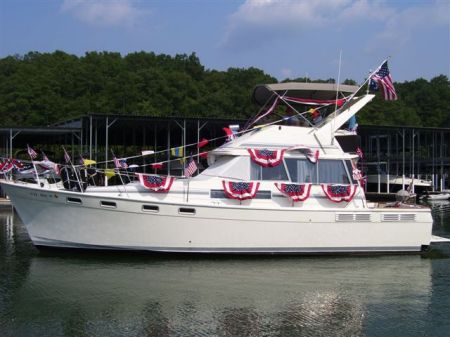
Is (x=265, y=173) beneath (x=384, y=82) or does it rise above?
beneath

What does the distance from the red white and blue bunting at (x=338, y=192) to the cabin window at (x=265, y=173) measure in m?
1.31

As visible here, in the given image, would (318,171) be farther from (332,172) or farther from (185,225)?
(185,225)

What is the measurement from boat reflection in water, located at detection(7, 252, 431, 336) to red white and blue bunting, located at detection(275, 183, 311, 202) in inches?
73.6

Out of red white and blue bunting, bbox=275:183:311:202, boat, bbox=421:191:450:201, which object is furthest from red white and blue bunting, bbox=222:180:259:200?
boat, bbox=421:191:450:201

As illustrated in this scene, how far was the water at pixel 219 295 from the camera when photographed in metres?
10.2

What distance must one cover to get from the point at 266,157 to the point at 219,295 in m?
5.48

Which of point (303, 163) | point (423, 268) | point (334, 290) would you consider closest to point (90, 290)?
point (334, 290)

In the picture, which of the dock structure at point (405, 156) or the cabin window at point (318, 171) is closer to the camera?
the cabin window at point (318, 171)

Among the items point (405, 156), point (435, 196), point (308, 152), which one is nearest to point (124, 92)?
point (405, 156)

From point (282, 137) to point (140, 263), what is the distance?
5.83 m

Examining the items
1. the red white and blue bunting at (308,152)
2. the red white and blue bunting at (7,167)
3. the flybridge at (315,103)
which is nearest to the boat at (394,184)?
the flybridge at (315,103)

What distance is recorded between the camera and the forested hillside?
67.2 metres

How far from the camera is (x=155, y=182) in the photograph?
15.7 m

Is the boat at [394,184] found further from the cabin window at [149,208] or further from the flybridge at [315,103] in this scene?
the cabin window at [149,208]
